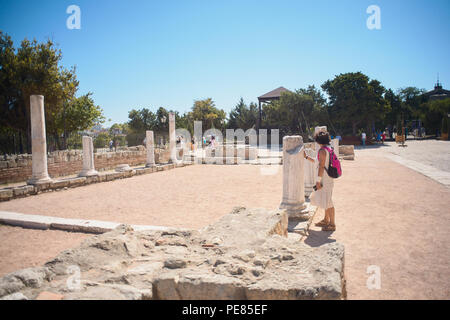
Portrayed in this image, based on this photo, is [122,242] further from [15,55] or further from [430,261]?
[15,55]

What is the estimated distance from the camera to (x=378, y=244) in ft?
15.0

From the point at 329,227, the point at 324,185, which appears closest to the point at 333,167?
the point at 324,185

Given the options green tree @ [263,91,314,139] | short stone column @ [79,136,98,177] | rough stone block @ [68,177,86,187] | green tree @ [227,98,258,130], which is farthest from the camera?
green tree @ [227,98,258,130]

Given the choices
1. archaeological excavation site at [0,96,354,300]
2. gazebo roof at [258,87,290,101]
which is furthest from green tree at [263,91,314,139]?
archaeological excavation site at [0,96,354,300]

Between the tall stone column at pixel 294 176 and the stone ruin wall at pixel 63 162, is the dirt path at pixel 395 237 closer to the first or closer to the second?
the tall stone column at pixel 294 176

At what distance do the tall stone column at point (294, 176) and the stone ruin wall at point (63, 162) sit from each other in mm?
11953

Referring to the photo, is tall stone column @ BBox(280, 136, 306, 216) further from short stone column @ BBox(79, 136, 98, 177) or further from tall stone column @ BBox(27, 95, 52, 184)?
short stone column @ BBox(79, 136, 98, 177)

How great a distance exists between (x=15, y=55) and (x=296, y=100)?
28.4m

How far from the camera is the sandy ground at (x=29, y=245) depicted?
4.34m

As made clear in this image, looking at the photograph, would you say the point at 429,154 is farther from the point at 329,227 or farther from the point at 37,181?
the point at 37,181

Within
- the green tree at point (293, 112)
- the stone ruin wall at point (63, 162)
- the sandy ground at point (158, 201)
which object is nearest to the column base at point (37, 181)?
the sandy ground at point (158, 201)

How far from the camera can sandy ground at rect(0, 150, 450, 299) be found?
3657 millimetres

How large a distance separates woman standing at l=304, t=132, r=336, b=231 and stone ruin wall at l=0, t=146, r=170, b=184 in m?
12.6
